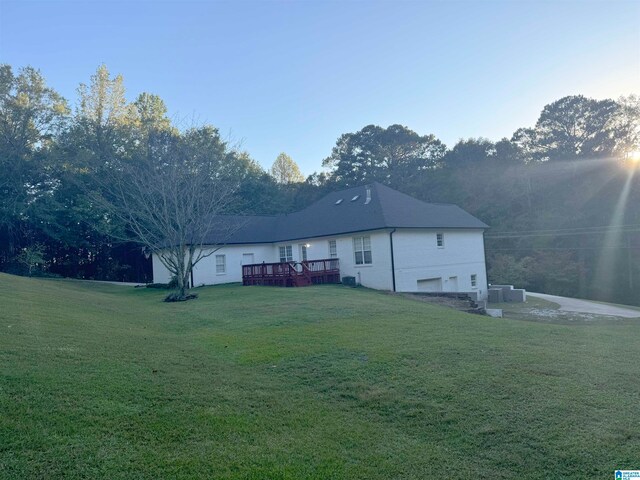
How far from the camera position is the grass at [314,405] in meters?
3.74

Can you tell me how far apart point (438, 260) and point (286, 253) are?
9.72 m

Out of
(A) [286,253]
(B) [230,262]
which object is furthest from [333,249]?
(B) [230,262]

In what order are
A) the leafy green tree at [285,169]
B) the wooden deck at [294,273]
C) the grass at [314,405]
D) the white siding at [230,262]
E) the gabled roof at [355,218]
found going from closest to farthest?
1. the grass at [314,405]
2. the wooden deck at [294,273]
3. the gabled roof at [355,218]
4. the white siding at [230,262]
5. the leafy green tree at [285,169]

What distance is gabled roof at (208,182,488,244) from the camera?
895 inches

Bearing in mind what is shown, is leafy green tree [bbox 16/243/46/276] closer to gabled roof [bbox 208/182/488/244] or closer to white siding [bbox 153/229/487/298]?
white siding [bbox 153/229/487/298]

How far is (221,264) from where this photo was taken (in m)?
27.1

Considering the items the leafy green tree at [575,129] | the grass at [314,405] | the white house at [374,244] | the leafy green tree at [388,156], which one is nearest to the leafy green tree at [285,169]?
the leafy green tree at [388,156]

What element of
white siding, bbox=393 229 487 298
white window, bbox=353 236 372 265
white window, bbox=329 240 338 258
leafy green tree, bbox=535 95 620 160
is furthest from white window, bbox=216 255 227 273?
leafy green tree, bbox=535 95 620 160

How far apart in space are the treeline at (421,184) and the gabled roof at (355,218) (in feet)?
9.93

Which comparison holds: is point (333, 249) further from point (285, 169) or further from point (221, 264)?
point (285, 169)

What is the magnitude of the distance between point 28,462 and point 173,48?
58.9ft

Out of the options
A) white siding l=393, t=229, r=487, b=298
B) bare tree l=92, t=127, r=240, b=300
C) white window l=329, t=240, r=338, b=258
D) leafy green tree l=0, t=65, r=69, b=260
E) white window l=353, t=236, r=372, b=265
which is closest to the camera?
bare tree l=92, t=127, r=240, b=300

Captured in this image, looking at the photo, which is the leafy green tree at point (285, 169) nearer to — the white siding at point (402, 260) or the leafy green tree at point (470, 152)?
the leafy green tree at point (470, 152)

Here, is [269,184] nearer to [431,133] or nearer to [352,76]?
[431,133]
